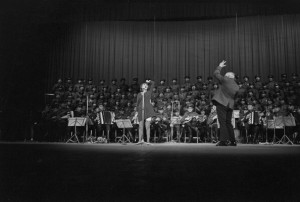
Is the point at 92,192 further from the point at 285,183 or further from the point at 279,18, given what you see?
the point at 279,18

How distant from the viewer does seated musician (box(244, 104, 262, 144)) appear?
934cm

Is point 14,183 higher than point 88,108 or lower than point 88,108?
lower

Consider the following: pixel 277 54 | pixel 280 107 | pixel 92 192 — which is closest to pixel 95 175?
pixel 92 192

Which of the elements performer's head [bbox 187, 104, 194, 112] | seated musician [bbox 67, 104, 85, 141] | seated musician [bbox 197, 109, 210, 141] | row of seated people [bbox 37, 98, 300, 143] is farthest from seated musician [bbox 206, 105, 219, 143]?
seated musician [bbox 67, 104, 85, 141]

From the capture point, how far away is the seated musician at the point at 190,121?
1019cm

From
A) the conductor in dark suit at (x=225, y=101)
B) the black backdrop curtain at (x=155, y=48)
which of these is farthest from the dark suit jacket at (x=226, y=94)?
the black backdrop curtain at (x=155, y=48)

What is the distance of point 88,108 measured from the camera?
10812mm

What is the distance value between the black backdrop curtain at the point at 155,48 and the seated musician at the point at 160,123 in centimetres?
372

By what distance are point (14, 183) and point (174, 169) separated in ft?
3.85

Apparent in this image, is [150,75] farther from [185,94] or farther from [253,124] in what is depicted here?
[253,124]

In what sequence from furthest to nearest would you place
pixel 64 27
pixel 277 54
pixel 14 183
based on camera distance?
pixel 64 27, pixel 277 54, pixel 14 183

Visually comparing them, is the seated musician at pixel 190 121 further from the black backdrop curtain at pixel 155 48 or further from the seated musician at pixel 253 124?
the black backdrop curtain at pixel 155 48

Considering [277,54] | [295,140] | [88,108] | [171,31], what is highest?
[171,31]

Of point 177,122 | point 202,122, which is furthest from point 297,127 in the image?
point 177,122
